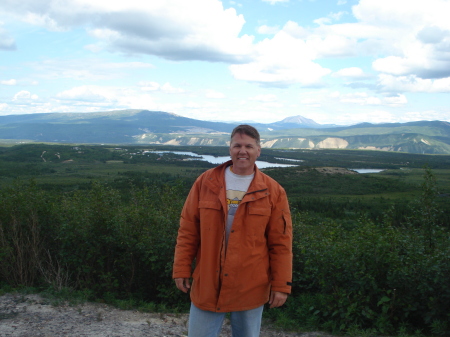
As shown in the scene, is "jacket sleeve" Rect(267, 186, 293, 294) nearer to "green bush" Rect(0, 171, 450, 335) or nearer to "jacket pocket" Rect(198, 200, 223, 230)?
"jacket pocket" Rect(198, 200, 223, 230)

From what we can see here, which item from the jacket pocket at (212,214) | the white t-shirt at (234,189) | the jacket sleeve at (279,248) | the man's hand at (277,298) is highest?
the white t-shirt at (234,189)

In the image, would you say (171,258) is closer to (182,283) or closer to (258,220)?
(182,283)

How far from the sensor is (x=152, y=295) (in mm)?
7504

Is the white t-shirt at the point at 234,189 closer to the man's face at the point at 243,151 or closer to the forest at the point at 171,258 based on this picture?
the man's face at the point at 243,151

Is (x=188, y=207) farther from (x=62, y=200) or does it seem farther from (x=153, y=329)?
(x=62, y=200)

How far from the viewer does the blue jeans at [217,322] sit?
10.7 feet

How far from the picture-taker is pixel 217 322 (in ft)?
10.9

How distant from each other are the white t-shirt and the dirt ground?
9.83 feet

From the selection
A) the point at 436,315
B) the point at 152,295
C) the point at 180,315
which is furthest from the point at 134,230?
the point at 436,315

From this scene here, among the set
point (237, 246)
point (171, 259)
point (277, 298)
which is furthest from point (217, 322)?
point (171, 259)

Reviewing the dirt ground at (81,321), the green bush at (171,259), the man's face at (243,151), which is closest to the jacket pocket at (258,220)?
the man's face at (243,151)

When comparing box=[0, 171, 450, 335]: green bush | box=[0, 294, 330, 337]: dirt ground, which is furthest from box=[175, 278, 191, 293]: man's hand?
box=[0, 171, 450, 335]: green bush

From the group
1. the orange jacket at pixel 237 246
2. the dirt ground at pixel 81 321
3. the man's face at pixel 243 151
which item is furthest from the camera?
the dirt ground at pixel 81 321

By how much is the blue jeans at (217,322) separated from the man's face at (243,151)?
4.20 feet
